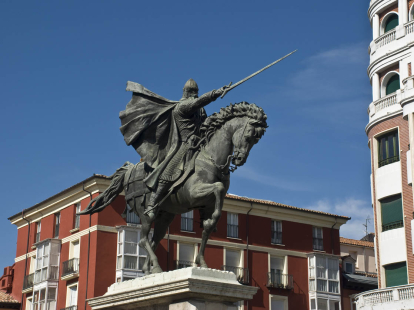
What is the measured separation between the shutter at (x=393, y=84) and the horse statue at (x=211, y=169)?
28377 millimetres

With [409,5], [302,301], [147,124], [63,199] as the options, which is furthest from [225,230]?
[147,124]

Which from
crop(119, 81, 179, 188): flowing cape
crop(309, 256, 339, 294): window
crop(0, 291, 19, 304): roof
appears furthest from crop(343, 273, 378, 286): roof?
crop(119, 81, 179, 188): flowing cape

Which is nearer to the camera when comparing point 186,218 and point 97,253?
point 97,253

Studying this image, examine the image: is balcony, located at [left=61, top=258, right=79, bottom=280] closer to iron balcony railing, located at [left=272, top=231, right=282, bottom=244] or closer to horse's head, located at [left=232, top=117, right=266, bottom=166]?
iron balcony railing, located at [left=272, top=231, right=282, bottom=244]

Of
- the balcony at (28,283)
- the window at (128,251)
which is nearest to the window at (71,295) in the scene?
the window at (128,251)

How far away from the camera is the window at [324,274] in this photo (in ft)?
178

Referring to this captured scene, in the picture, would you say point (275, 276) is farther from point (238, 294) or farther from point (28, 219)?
point (238, 294)

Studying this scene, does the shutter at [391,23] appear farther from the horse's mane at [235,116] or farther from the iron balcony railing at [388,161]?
the horse's mane at [235,116]

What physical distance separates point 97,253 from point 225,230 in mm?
9984

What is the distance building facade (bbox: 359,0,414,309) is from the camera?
35781 millimetres

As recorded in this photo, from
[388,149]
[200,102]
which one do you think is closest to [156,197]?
[200,102]

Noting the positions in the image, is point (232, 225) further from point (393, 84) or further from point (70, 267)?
point (393, 84)

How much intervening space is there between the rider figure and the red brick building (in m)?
33.4

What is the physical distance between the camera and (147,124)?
41.6 feet
